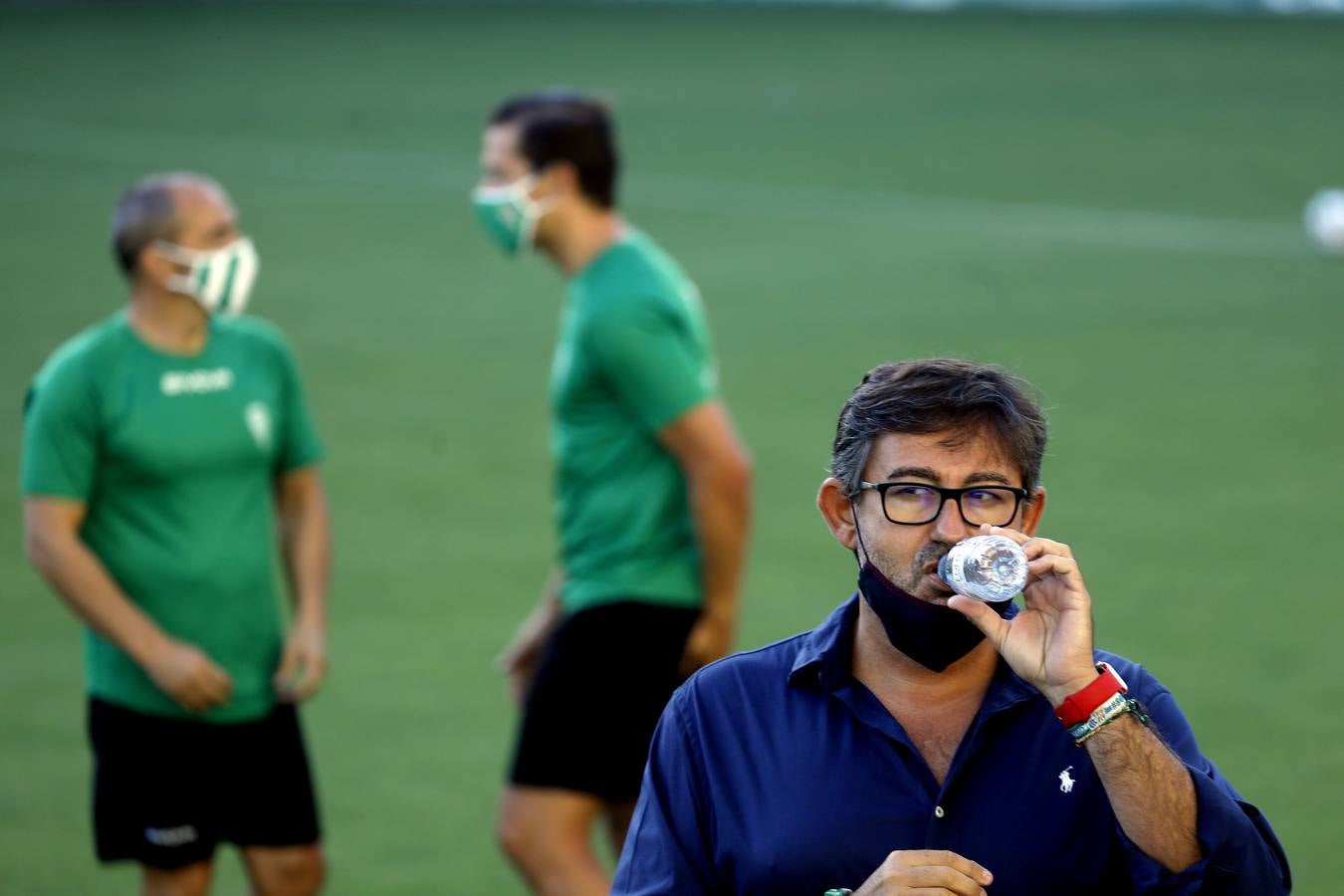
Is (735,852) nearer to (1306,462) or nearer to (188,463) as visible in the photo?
(188,463)

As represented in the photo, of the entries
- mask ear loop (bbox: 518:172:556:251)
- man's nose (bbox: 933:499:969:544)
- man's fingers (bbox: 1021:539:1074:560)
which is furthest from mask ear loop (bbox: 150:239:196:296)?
man's fingers (bbox: 1021:539:1074:560)

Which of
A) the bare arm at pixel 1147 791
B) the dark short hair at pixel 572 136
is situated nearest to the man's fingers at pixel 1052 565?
the bare arm at pixel 1147 791

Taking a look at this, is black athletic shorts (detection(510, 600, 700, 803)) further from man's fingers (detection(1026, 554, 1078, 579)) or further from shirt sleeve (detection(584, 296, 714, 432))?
man's fingers (detection(1026, 554, 1078, 579))

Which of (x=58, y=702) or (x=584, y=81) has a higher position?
(x=584, y=81)

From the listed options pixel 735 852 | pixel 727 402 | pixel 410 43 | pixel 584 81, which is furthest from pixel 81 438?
pixel 410 43

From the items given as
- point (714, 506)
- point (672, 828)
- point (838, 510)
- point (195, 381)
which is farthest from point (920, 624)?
point (195, 381)

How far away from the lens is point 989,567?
10.6ft

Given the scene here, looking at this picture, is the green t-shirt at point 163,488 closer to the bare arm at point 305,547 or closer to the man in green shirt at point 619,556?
the bare arm at point 305,547

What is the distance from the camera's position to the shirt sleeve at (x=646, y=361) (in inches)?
226

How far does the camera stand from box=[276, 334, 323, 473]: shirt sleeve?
238 inches

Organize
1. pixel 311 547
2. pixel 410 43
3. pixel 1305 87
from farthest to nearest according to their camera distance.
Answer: pixel 410 43 < pixel 1305 87 < pixel 311 547

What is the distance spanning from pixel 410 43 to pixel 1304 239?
1628 centimetres

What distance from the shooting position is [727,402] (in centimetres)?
1248

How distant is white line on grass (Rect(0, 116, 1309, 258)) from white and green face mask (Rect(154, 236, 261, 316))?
12.3 m
